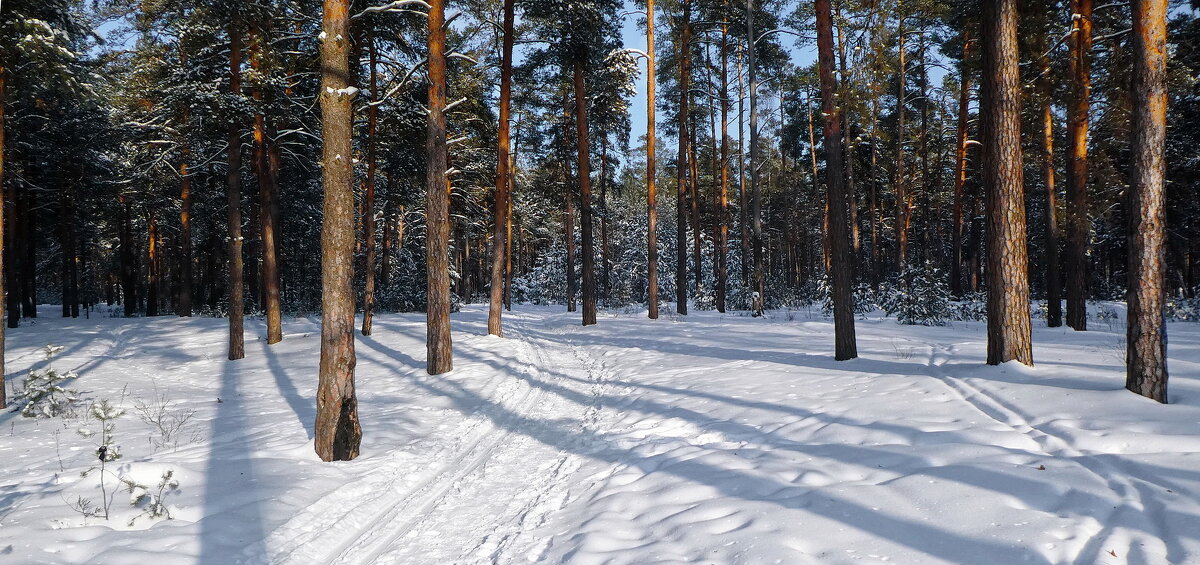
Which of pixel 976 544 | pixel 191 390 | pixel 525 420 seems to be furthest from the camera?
pixel 191 390

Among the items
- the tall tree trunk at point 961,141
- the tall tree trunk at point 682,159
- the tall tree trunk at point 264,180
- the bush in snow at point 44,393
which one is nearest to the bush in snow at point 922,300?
the tall tree trunk at point 961,141

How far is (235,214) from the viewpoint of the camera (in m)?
14.6

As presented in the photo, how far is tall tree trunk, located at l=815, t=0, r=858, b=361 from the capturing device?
921 cm

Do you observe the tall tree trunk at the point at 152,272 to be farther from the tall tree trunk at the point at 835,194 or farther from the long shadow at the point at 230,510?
the tall tree trunk at the point at 835,194

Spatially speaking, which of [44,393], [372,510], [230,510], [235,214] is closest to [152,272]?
[235,214]

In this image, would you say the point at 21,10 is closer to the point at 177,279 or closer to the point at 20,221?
the point at 20,221

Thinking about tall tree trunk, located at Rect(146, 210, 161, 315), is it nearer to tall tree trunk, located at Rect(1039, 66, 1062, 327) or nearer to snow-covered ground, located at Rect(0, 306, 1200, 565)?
snow-covered ground, located at Rect(0, 306, 1200, 565)

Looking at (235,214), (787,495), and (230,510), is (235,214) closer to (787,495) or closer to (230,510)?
(230,510)

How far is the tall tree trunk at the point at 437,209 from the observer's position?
10734 mm

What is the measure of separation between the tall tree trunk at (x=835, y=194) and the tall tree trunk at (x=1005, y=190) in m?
2.21

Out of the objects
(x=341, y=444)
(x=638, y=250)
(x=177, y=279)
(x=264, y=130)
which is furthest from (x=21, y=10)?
(x=177, y=279)

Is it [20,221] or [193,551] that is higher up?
[20,221]

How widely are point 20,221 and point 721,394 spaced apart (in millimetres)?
32364

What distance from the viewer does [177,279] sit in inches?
1681
